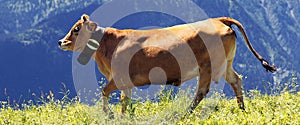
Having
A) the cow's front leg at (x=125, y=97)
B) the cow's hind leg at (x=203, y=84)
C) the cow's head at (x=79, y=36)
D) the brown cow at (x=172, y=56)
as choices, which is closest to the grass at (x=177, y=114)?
the cow's hind leg at (x=203, y=84)

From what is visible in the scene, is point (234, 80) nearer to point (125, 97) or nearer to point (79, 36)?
point (125, 97)

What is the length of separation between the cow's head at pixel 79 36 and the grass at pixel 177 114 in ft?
5.82

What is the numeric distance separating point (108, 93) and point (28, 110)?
2005 millimetres

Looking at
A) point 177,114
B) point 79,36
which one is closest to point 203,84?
point 177,114

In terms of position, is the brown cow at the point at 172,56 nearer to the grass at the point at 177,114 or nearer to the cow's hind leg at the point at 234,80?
the cow's hind leg at the point at 234,80

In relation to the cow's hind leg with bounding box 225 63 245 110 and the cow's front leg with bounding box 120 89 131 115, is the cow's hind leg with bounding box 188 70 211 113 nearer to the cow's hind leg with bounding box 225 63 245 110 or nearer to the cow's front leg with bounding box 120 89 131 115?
the cow's hind leg with bounding box 225 63 245 110

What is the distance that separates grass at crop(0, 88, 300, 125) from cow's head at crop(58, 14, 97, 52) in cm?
177

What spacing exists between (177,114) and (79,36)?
4.57m

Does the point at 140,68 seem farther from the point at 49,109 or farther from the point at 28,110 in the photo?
the point at 28,110

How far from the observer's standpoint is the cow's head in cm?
1198

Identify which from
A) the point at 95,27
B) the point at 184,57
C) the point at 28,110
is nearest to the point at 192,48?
the point at 184,57

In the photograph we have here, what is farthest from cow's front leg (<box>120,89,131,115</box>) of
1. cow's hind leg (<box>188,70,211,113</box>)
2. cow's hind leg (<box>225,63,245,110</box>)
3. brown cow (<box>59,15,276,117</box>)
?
cow's hind leg (<box>225,63,245,110</box>)

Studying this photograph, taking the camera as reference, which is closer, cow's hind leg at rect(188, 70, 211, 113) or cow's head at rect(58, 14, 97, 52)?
cow's hind leg at rect(188, 70, 211, 113)

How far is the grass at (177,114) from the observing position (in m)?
7.40
